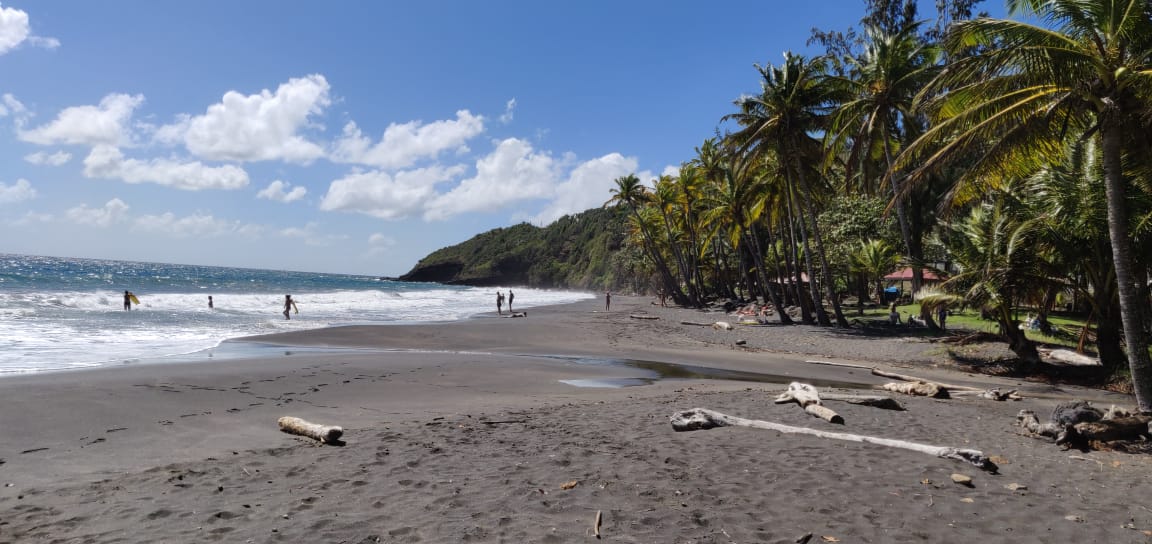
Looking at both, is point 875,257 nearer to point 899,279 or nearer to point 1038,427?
point 899,279

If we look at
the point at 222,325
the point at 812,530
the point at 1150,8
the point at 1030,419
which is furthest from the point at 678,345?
the point at 222,325

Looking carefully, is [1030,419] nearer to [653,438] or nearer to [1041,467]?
[1041,467]

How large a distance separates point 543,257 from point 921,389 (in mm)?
111311

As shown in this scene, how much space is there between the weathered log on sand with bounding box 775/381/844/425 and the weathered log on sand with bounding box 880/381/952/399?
9.05ft

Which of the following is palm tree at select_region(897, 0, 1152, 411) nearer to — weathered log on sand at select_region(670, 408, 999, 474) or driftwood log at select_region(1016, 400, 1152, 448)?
driftwood log at select_region(1016, 400, 1152, 448)

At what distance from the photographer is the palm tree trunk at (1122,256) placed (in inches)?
304

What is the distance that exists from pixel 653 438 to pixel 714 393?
357cm

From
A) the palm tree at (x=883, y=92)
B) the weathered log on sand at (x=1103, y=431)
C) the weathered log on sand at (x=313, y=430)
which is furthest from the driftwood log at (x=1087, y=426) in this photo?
the palm tree at (x=883, y=92)

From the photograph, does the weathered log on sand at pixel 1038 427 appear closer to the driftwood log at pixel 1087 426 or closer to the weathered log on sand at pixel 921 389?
the driftwood log at pixel 1087 426

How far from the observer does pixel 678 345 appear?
19.2 metres

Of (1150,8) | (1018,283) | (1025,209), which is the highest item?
(1150,8)

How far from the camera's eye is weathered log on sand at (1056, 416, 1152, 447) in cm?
646

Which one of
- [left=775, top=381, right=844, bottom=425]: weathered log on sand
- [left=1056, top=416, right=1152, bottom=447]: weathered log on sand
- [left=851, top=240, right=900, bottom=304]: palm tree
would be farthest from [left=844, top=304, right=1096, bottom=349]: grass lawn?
[left=775, top=381, right=844, bottom=425]: weathered log on sand

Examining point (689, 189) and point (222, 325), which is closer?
point (222, 325)
